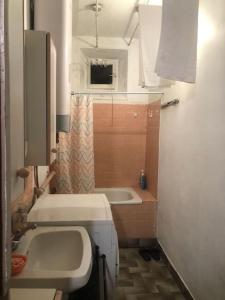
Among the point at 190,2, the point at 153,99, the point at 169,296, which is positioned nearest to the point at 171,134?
the point at 153,99

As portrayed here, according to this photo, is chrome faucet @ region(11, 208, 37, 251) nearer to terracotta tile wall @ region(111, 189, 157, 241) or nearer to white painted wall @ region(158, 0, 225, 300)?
white painted wall @ region(158, 0, 225, 300)

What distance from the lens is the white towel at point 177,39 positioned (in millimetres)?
1557

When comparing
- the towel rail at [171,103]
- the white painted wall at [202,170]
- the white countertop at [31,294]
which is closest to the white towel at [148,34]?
the white painted wall at [202,170]

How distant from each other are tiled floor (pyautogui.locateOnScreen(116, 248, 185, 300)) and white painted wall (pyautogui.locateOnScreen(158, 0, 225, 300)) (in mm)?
176

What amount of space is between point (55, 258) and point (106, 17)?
250cm

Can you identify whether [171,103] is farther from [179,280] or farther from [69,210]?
[179,280]

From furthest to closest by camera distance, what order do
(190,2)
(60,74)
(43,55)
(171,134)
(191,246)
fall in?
(171,134) → (191,246) → (60,74) → (190,2) → (43,55)

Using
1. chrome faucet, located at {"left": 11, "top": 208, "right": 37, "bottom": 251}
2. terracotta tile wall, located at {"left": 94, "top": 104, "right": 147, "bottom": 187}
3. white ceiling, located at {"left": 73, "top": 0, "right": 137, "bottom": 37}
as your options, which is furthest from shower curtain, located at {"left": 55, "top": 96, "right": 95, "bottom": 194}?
chrome faucet, located at {"left": 11, "top": 208, "right": 37, "bottom": 251}

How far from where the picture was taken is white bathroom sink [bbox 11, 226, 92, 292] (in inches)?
39.6

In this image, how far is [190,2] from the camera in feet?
5.12

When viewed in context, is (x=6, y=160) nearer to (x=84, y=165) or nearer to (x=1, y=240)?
(x=1, y=240)

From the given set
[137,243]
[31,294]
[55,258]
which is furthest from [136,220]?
[31,294]

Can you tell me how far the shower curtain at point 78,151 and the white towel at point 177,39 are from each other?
152 centimetres

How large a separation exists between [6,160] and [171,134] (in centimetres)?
226
